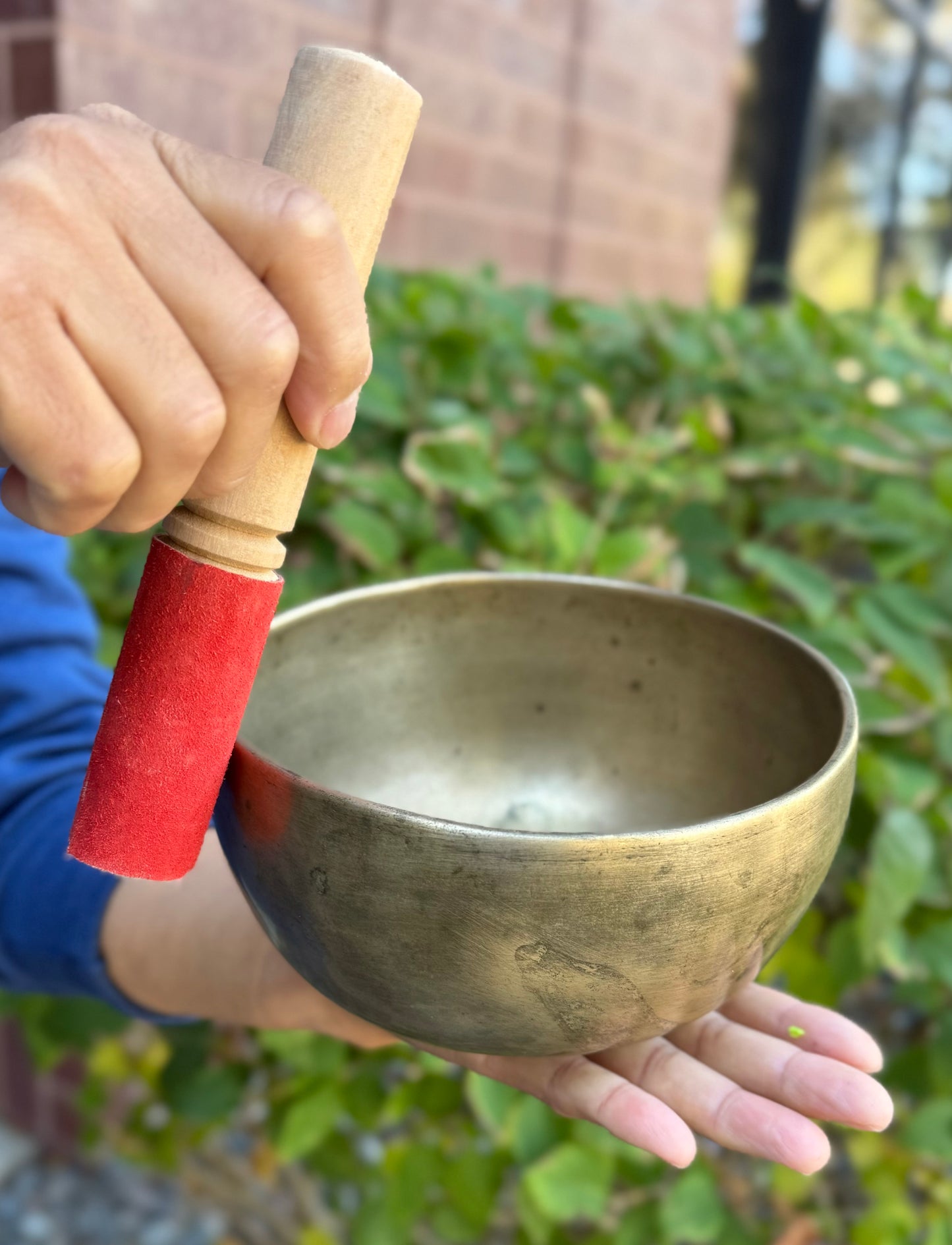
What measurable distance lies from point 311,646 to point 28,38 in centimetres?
128

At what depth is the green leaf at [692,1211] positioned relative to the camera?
1.14m

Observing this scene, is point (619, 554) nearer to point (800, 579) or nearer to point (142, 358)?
point (800, 579)

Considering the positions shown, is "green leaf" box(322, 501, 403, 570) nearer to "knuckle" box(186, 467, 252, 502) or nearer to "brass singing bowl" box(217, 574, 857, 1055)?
"brass singing bowl" box(217, 574, 857, 1055)

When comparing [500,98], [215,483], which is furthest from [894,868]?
[500,98]

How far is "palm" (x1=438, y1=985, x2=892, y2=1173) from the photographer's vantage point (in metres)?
0.55

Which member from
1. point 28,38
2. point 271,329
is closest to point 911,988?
point 271,329

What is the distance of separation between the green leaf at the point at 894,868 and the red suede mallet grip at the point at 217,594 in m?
0.64

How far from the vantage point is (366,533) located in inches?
43.4

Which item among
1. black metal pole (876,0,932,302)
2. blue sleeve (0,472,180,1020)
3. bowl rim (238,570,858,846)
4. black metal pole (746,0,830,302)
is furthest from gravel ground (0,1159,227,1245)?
black metal pole (876,0,932,302)

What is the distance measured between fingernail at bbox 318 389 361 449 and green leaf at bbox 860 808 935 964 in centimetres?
66

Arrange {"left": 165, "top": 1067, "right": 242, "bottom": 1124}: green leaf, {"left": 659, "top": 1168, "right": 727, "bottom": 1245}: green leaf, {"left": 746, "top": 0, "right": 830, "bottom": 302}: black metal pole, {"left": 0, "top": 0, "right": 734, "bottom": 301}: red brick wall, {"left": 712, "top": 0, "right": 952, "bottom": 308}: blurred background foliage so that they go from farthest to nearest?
{"left": 712, "top": 0, "right": 952, "bottom": 308}: blurred background foliage → {"left": 746, "top": 0, "right": 830, "bottom": 302}: black metal pole → {"left": 0, "top": 0, "right": 734, "bottom": 301}: red brick wall → {"left": 165, "top": 1067, "right": 242, "bottom": 1124}: green leaf → {"left": 659, "top": 1168, "right": 727, "bottom": 1245}: green leaf

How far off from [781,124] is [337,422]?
4217mm

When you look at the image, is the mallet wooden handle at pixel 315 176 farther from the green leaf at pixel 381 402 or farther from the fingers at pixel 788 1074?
the green leaf at pixel 381 402

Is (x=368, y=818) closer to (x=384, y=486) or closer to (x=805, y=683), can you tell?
(x=805, y=683)
